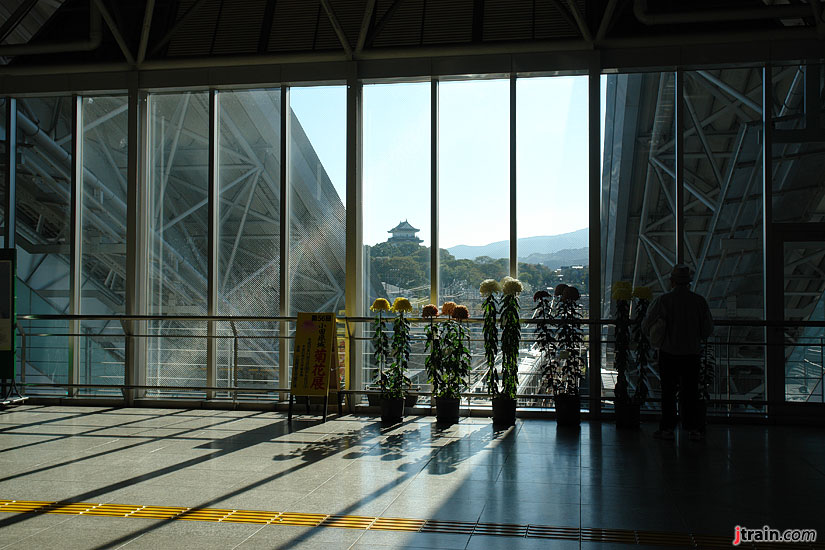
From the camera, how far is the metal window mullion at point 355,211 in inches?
324

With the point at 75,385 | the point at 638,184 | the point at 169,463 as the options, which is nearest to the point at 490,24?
the point at 638,184

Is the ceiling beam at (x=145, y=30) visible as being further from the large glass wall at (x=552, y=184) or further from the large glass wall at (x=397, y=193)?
the large glass wall at (x=552, y=184)

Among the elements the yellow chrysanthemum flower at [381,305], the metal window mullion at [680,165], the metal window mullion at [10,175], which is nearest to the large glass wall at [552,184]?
the metal window mullion at [680,165]

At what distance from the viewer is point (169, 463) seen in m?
5.33

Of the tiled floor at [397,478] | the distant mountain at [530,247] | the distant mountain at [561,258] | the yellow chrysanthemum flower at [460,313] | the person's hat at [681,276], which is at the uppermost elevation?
the distant mountain at [530,247]

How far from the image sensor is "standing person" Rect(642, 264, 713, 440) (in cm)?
629

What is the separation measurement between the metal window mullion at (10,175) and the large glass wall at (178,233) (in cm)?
178

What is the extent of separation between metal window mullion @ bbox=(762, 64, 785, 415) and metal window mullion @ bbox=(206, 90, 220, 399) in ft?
19.7

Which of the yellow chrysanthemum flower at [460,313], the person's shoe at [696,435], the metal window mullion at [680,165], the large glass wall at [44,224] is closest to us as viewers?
the person's shoe at [696,435]

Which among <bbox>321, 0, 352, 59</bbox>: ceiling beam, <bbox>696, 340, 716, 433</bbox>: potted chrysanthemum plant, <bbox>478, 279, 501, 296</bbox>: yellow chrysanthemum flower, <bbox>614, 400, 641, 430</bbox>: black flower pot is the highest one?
<bbox>321, 0, 352, 59</bbox>: ceiling beam

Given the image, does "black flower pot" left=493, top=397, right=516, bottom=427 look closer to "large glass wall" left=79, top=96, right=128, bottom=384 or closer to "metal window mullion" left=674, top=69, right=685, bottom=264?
"metal window mullion" left=674, top=69, right=685, bottom=264

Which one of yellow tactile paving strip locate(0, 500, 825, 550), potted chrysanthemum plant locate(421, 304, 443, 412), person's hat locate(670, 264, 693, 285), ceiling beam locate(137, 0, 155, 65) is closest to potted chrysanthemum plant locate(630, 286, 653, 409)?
person's hat locate(670, 264, 693, 285)

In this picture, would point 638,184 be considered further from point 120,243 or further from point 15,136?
point 15,136

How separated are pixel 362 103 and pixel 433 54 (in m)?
0.98
